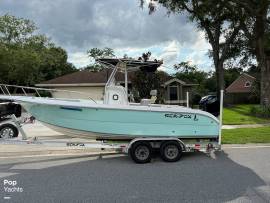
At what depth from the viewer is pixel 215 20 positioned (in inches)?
1481

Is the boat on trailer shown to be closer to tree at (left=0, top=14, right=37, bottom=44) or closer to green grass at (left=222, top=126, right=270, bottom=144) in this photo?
green grass at (left=222, top=126, right=270, bottom=144)

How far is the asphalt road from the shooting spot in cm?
680

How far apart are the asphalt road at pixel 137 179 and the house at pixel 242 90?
4208cm

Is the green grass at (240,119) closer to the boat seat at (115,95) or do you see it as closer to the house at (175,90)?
the boat seat at (115,95)

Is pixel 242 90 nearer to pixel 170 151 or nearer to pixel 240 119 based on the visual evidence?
pixel 240 119

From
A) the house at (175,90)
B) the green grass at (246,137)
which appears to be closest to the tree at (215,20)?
the house at (175,90)

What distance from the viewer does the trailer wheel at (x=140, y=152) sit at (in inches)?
374

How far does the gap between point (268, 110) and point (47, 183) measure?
19.9 metres

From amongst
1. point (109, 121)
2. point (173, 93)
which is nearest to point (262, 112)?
point (173, 93)

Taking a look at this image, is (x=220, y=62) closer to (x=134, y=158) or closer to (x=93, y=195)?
(x=134, y=158)

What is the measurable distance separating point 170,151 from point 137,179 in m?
1.91

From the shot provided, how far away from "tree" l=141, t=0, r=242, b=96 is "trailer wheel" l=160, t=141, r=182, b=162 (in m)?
21.8

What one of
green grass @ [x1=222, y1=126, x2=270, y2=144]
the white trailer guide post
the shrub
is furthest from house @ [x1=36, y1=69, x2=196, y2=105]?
the white trailer guide post

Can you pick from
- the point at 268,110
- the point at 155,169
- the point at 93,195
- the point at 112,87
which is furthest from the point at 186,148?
the point at 268,110
